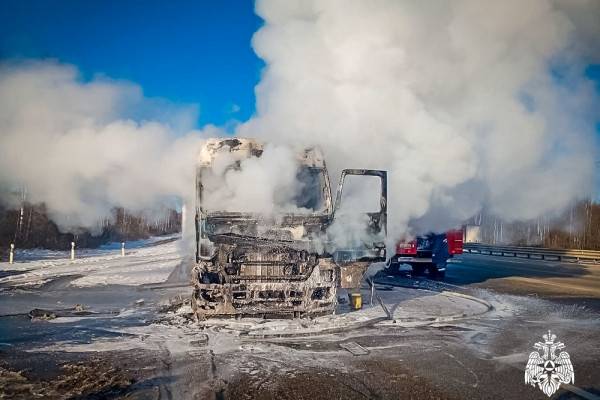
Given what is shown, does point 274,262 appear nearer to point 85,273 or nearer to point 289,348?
point 289,348

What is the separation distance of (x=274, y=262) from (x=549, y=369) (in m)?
4.09

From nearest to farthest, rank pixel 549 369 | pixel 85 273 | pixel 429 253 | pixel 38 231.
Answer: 1. pixel 549 369
2. pixel 85 273
3. pixel 429 253
4. pixel 38 231

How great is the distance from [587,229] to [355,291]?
31.6 m

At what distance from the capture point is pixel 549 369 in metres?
5.08

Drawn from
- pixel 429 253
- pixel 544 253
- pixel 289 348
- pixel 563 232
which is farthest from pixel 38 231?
pixel 563 232

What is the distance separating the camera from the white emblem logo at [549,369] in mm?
4581

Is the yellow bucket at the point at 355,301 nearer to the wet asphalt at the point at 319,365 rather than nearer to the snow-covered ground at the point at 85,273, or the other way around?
the wet asphalt at the point at 319,365

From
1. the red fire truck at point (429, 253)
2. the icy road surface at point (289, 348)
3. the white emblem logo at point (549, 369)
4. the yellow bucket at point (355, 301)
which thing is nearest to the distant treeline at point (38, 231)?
the icy road surface at point (289, 348)

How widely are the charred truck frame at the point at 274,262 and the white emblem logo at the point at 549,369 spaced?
113 inches

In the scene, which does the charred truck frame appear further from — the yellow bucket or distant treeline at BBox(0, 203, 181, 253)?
distant treeline at BBox(0, 203, 181, 253)

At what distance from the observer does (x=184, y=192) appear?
11.1 m

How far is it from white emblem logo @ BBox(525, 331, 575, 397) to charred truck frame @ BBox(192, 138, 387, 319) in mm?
2879

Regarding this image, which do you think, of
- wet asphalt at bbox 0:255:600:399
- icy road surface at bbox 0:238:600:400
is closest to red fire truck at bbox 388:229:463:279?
icy road surface at bbox 0:238:600:400

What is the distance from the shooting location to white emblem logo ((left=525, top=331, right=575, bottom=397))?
458 cm
